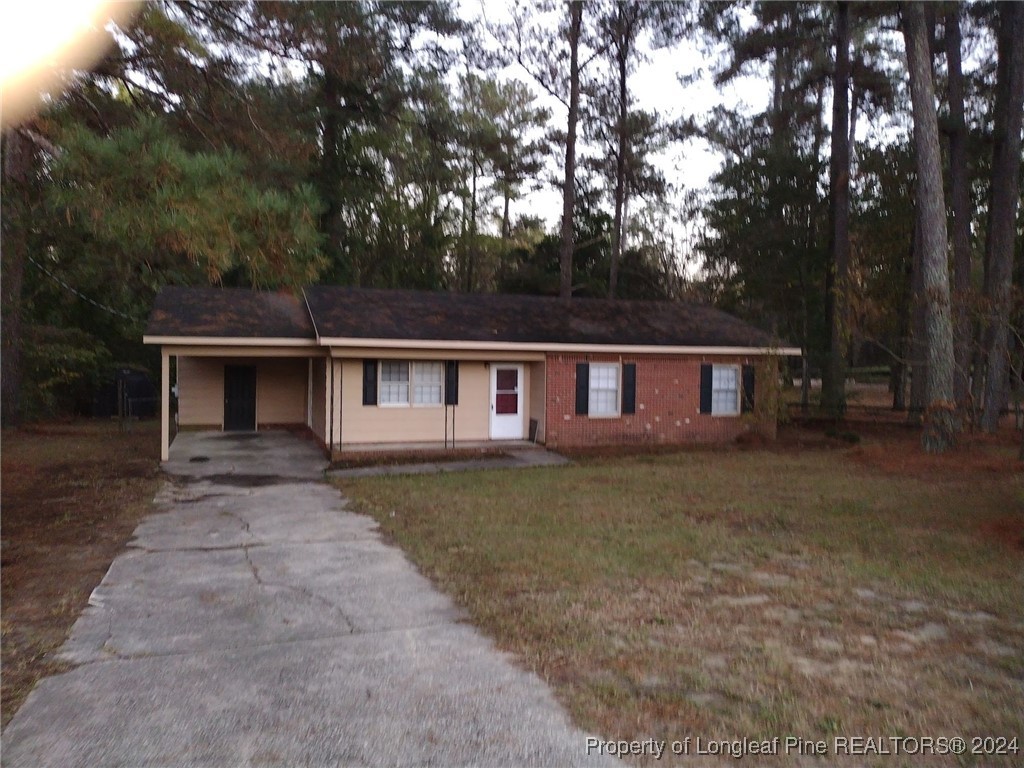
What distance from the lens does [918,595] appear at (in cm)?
611

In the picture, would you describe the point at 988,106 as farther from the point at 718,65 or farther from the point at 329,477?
the point at 329,477

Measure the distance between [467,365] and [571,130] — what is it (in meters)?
12.9

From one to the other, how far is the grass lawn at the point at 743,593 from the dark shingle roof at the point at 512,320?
13.9 ft

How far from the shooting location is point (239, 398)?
19.4 meters

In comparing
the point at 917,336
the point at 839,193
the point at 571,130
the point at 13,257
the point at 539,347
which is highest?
the point at 571,130

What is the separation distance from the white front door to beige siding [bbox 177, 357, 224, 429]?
7.53 meters

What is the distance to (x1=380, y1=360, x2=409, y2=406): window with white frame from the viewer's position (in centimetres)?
1552

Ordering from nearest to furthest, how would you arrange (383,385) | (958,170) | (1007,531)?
(1007,531) < (383,385) < (958,170)

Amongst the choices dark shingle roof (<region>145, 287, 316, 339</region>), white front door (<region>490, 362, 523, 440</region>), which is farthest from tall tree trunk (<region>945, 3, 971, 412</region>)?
dark shingle roof (<region>145, 287, 316, 339</region>)

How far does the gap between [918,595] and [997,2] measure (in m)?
20.1

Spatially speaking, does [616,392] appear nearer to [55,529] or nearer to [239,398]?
[239,398]

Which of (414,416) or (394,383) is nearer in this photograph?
(394,383)

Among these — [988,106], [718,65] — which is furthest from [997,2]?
[718,65]

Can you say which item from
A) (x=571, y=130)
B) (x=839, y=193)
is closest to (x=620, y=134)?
(x=571, y=130)
